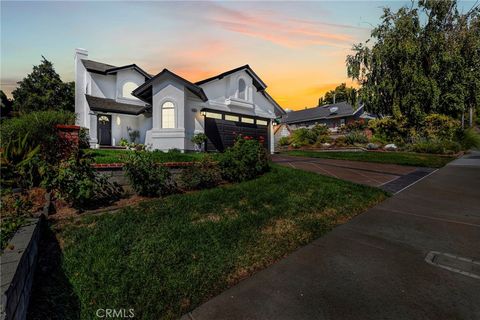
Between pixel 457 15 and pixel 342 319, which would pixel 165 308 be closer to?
pixel 342 319

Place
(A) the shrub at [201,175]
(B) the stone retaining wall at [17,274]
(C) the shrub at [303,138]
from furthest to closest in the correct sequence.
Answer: (C) the shrub at [303,138]
(A) the shrub at [201,175]
(B) the stone retaining wall at [17,274]

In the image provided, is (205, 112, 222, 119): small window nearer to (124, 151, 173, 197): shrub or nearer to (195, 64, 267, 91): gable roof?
(195, 64, 267, 91): gable roof

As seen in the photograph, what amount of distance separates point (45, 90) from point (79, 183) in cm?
3687

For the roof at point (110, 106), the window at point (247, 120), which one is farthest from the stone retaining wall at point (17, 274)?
the roof at point (110, 106)

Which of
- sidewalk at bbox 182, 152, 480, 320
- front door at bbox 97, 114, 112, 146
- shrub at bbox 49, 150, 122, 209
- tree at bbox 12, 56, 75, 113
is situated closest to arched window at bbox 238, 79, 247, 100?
front door at bbox 97, 114, 112, 146

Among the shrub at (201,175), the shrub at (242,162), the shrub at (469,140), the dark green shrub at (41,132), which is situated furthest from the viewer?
the shrub at (469,140)

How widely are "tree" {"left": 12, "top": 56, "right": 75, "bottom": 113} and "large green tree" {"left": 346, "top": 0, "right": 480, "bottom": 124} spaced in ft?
123

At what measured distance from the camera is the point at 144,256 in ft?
10.8

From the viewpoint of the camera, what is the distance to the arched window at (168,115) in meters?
13.1

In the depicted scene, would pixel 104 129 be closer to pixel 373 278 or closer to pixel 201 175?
pixel 201 175

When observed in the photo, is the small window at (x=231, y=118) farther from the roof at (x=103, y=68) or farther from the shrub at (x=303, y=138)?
the shrub at (x=303, y=138)

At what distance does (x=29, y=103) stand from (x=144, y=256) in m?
39.2

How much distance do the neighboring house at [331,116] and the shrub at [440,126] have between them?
61.0ft

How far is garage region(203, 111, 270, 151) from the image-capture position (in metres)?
15.1
